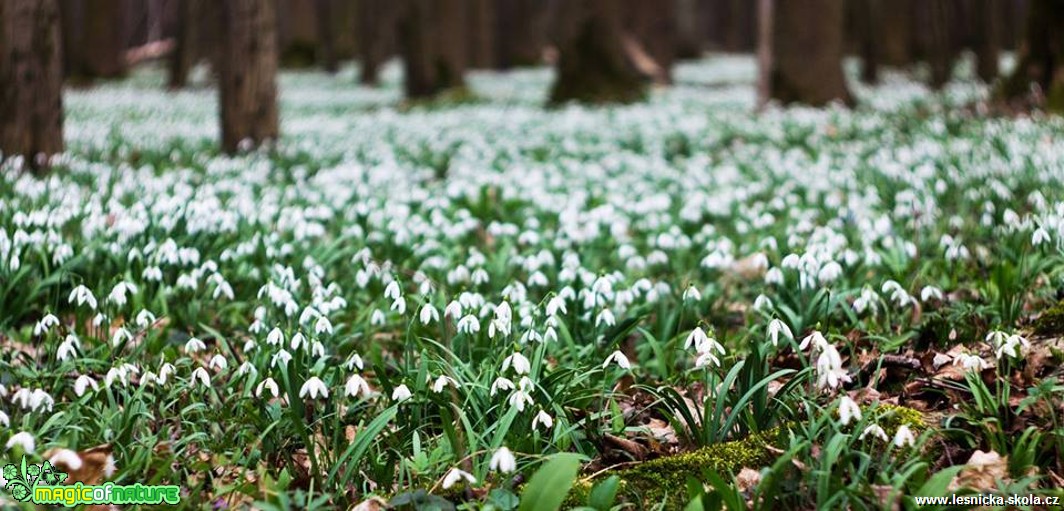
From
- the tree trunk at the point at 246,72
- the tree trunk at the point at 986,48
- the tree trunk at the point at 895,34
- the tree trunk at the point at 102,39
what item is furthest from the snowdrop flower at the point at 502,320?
the tree trunk at the point at 895,34

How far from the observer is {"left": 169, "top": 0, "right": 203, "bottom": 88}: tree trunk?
62.8 ft

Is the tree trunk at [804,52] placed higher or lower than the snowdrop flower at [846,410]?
higher

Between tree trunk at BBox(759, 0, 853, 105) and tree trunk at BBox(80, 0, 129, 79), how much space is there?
1612 centimetres

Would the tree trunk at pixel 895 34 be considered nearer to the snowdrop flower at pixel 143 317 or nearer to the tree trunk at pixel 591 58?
the tree trunk at pixel 591 58

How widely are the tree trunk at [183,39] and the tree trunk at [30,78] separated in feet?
41.1

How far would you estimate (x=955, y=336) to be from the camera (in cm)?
361

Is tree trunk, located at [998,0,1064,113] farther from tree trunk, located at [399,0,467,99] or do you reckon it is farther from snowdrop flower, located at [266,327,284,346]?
tree trunk, located at [399,0,467,99]

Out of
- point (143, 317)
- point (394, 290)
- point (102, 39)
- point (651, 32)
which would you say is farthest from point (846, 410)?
point (102, 39)

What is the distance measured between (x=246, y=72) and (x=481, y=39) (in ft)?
67.0

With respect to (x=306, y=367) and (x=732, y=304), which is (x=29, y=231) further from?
(x=732, y=304)

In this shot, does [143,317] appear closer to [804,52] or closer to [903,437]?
[903,437]

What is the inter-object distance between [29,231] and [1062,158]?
21.9ft

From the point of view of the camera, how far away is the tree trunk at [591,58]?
1498 centimetres

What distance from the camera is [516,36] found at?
3334 centimetres
